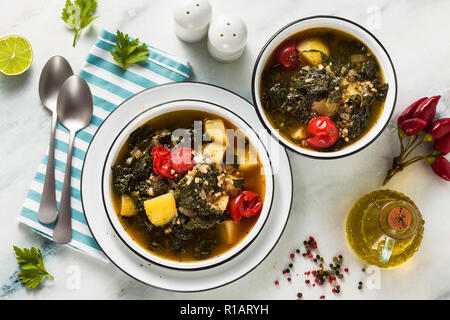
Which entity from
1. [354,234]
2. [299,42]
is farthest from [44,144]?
[354,234]

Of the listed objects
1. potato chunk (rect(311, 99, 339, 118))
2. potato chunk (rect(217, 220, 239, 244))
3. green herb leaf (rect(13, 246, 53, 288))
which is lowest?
green herb leaf (rect(13, 246, 53, 288))

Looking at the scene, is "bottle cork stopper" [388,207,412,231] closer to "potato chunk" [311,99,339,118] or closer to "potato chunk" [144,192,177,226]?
"potato chunk" [311,99,339,118]

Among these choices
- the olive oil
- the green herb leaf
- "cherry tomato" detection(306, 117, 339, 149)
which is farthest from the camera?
the green herb leaf

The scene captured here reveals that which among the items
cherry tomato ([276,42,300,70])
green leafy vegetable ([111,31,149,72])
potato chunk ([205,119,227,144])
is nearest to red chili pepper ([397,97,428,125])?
cherry tomato ([276,42,300,70])

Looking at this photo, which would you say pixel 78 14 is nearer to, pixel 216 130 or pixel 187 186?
pixel 216 130

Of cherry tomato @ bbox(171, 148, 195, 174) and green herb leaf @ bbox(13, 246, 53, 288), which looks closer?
cherry tomato @ bbox(171, 148, 195, 174)

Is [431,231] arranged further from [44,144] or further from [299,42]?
[44,144]

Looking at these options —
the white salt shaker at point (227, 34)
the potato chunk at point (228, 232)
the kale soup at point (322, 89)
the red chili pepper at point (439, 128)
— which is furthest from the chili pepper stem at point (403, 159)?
the white salt shaker at point (227, 34)
